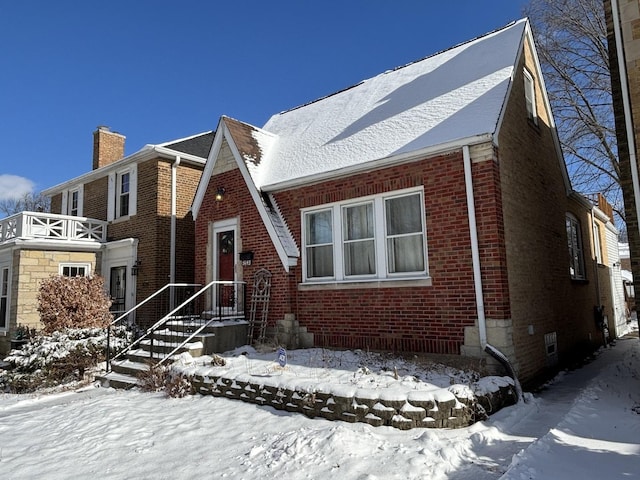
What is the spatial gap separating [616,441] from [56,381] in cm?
1098

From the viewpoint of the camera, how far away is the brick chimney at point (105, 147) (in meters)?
20.0

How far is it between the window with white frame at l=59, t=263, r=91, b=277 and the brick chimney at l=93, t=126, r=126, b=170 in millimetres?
5511

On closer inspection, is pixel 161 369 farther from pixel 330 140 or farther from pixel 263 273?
pixel 330 140

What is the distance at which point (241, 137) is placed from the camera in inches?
486

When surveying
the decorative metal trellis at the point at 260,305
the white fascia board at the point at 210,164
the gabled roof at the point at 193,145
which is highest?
the gabled roof at the point at 193,145

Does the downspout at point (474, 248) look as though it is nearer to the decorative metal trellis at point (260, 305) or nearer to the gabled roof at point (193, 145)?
the decorative metal trellis at point (260, 305)

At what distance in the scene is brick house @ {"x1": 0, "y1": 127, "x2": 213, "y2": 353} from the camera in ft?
50.6

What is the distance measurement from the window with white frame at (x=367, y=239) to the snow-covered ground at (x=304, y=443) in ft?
11.5

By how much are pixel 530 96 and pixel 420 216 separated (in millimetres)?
4857

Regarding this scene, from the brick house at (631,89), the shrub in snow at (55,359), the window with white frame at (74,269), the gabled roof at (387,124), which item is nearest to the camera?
the brick house at (631,89)

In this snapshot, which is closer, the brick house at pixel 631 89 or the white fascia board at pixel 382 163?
the brick house at pixel 631 89

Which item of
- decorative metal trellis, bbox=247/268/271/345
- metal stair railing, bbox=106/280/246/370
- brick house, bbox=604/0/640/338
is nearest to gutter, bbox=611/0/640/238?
brick house, bbox=604/0/640/338

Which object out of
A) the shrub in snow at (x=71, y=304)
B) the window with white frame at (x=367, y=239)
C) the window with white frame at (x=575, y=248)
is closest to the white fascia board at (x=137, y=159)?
the shrub in snow at (x=71, y=304)

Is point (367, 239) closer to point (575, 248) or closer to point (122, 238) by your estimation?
point (575, 248)
